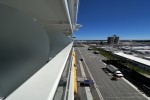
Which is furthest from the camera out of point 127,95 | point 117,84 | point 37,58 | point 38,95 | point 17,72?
point 117,84

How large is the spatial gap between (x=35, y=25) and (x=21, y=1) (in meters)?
0.46

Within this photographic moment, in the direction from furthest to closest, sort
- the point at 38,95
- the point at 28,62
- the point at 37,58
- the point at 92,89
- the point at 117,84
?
the point at 117,84 → the point at 92,89 → the point at 37,58 → the point at 28,62 → the point at 38,95

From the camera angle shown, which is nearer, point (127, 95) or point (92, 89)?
point (127, 95)

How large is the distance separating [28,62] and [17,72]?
27cm

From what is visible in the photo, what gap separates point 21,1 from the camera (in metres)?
2.43

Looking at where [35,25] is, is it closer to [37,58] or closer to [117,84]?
[37,58]

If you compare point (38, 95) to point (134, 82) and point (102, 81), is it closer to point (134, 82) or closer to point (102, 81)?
point (102, 81)

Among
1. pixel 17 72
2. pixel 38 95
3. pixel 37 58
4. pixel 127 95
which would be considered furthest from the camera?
pixel 127 95

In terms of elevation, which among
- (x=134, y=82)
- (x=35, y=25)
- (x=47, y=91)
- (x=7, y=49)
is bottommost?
(x=134, y=82)

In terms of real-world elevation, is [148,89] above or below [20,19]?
below

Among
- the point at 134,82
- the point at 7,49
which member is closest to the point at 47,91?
the point at 7,49

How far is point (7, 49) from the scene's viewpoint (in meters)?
2.07

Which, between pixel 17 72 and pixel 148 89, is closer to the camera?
pixel 17 72

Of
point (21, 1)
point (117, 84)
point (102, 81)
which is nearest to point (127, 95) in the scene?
point (117, 84)
